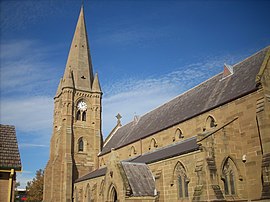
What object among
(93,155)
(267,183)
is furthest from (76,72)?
(267,183)

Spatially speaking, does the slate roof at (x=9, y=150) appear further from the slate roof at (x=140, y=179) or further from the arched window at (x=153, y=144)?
the arched window at (x=153, y=144)

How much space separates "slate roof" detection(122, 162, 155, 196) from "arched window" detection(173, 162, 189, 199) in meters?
2.59

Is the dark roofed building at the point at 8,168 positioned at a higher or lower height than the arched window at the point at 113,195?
higher

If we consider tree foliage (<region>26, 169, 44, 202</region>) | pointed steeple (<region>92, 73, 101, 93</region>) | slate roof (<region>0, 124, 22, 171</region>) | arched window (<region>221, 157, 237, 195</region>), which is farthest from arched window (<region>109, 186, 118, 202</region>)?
tree foliage (<region>26, 169, 44, 202</region>)

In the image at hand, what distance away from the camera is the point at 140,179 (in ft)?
84.5

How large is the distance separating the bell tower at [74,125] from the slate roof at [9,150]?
2403 centimetres

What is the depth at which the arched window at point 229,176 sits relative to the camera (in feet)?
69.7

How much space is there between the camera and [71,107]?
45906 mm

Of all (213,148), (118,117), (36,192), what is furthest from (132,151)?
(36,192)

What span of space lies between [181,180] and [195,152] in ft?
9.63

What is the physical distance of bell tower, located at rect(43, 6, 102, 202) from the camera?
41906mm

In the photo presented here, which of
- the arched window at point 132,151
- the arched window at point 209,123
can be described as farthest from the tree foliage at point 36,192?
the arched window at point 209,123

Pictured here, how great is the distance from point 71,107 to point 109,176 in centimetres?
2192

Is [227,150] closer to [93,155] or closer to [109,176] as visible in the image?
[109,176]
